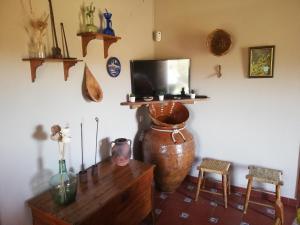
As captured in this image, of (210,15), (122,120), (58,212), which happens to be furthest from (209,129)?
(58,212)

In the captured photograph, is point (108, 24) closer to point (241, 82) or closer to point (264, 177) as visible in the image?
point (241, 82)

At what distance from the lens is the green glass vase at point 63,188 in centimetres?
155

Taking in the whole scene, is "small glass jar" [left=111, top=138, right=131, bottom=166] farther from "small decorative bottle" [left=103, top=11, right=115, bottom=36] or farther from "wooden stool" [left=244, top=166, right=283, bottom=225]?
"wooden stool" [left=244, top=166, right=283, bottom=225]

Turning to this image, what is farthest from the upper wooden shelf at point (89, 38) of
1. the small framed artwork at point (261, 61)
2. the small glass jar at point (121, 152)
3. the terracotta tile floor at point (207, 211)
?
the terracotta tile floor at point (207, 211)

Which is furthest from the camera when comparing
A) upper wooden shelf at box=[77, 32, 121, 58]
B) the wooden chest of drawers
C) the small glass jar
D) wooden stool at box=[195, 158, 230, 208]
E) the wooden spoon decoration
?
wooden stool at box=[195, 158, 230, 208]

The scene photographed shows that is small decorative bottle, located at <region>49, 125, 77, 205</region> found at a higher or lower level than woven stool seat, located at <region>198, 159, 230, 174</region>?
higher

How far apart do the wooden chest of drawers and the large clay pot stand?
0.40 m

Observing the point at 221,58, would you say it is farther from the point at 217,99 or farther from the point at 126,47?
the point at 126,47

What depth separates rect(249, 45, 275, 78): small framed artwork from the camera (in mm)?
2355

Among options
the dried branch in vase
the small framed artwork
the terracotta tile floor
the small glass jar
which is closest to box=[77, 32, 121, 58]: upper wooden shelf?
the dried branch in vase

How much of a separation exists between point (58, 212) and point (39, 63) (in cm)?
95

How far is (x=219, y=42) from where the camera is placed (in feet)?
8.43

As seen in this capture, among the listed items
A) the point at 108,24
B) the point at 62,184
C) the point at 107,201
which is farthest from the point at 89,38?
the point at 107,201

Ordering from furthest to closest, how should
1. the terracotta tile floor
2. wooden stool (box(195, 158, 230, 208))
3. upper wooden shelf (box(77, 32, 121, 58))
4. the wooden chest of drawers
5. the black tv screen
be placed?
the black tv screen
wooden stool (box(195, 158, 230, 208))
the terracotta tile floor
upper wooden shelf (box(77, 32, 121, 58))
the wooden chest of drawers
